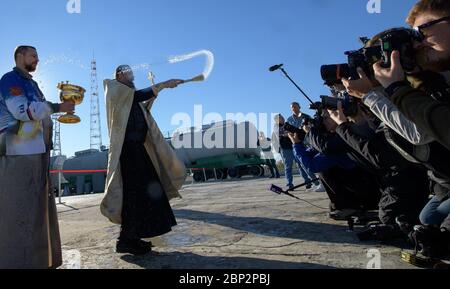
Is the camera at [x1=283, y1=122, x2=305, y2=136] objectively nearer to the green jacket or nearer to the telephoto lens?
the telephoto lens

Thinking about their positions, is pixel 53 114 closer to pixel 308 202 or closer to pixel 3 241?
pixel 3 241

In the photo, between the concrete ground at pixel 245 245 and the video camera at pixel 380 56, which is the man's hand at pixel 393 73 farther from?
the concrete ground at pixel 245 245

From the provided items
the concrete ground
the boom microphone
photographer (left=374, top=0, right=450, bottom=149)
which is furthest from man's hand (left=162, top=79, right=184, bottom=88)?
the boom microphone

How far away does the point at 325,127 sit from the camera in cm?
356

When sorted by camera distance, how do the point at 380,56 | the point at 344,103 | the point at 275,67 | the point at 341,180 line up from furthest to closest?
1. the point at 275,67
2. the point at 341,180
3. the point at 344,103
4. the point at 380,56

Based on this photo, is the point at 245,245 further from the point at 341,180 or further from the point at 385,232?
the point at 341,180

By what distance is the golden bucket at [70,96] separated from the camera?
2850mm

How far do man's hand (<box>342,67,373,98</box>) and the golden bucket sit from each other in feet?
6.76

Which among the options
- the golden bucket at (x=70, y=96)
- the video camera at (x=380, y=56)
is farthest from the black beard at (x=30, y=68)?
the video camera at (x=380, y=56)

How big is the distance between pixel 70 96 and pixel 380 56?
228 cm

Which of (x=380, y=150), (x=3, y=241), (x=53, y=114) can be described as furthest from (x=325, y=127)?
(x=3, y=241)

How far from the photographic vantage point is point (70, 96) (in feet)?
9.45

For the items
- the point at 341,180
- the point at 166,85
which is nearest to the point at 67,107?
the point at 166,85

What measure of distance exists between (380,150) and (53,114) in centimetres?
242
